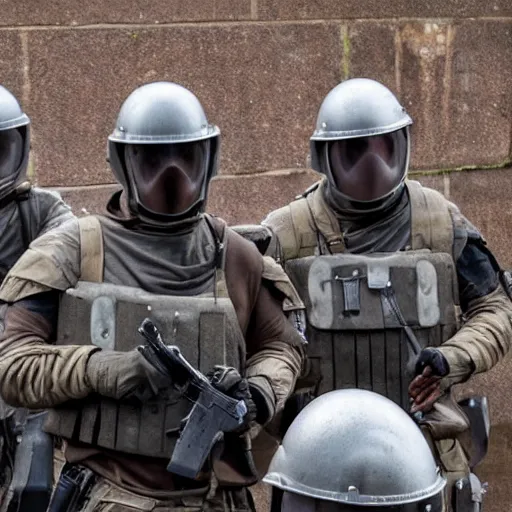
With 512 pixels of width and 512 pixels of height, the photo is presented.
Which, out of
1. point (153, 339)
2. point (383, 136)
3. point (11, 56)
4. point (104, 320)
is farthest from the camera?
point (11, 56)

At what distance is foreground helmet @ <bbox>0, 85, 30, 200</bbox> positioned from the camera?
741 cm

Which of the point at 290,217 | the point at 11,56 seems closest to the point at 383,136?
the point at 290,217

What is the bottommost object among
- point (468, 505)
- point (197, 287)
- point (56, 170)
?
point (468, 505)

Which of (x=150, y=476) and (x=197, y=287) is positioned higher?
(x=197, y=287)

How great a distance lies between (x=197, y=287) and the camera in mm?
6207

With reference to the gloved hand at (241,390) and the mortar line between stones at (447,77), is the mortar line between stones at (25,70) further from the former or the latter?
the gloved hand at (241,390)

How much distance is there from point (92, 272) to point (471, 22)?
3.85 metres

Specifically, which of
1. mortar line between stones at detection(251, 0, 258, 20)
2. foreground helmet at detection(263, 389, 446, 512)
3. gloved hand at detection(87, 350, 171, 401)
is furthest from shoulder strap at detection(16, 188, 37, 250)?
foreground helmet at detection(263, 389, 446, 512)

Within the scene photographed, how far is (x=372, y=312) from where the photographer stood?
723 cm

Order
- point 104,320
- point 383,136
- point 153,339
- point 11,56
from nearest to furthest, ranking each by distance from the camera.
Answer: point 153,339 < point 104,320 < point 383,136 < point 11,56

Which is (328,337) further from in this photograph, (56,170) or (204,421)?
(56,170)

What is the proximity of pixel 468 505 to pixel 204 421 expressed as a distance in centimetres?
179

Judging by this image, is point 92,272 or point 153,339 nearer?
point 153,339

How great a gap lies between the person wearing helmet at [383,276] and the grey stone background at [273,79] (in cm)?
189
